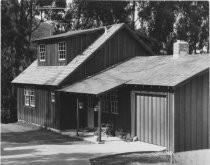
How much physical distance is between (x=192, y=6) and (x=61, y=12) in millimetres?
15583

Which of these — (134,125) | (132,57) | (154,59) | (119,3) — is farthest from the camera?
(119,3)

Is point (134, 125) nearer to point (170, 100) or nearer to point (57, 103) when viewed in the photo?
point (170, 100)

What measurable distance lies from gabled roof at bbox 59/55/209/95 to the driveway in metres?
2.85

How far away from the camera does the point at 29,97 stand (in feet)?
95.9

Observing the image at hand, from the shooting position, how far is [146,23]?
47094mm

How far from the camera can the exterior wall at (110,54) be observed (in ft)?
82.4

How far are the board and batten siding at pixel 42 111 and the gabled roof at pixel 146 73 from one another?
252 centimetres

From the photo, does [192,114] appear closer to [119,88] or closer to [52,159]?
[119,88]

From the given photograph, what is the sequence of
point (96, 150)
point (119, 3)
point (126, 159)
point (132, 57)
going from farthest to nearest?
point (119, 3) < point (132, 57) < point (96, 150) < point (126, 159)

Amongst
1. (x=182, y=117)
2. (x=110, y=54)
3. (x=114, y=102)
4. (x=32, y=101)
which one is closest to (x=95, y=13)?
(x=32, y=101)

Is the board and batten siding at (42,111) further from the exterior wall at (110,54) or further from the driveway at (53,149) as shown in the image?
the exterior wall at (110,54)

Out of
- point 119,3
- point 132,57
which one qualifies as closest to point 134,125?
point 132,57

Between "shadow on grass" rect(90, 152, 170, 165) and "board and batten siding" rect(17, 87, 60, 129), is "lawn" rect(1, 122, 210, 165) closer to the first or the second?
"shadow on grass" rect(90, 152, 170, 165)

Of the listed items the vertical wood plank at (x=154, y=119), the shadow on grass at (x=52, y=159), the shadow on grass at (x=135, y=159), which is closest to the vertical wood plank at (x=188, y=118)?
the vertical wood plank at (x=154, y=119)
